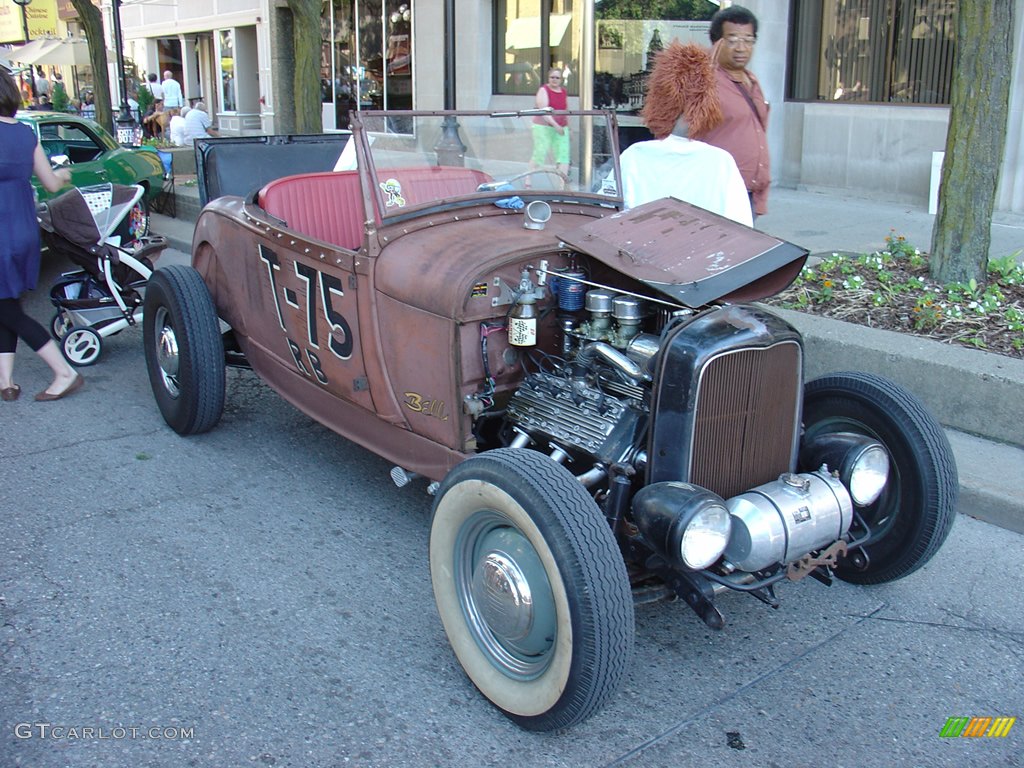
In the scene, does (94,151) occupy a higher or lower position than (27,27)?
lower

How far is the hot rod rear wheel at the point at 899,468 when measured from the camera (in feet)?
9.89

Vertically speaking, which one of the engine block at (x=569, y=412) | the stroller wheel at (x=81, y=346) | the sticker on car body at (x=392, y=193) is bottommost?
the stroller wheel at (x=81, y=346)

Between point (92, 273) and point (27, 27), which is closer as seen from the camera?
point (92, 273)

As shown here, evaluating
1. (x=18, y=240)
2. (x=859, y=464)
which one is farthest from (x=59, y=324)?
(x=859, y=464)

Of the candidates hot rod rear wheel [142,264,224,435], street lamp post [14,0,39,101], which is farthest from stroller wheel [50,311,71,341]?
street lamp post [14,0,39,101]

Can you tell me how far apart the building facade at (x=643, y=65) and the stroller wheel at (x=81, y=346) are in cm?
372

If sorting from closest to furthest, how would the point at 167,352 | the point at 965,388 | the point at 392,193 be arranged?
the point at 392,193 → the point at 965,388 → the point at 167,352

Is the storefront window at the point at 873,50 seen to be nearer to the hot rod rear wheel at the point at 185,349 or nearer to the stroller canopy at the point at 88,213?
the stroller canopy at the point at 88,213

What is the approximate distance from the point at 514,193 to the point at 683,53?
3.30 feet

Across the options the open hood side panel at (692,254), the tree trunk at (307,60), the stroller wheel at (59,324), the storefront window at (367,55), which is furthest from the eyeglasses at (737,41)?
the storefront window at (367,55)

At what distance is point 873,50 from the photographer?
1062 cm

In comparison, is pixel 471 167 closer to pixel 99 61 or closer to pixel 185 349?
pixel 185 349

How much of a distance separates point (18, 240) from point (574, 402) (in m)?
3.57

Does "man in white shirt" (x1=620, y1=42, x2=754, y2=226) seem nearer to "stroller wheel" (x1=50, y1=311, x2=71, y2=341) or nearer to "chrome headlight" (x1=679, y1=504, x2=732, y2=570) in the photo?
"chrome headlight" (x1=679, y1=504, x2=732, y2=570)
